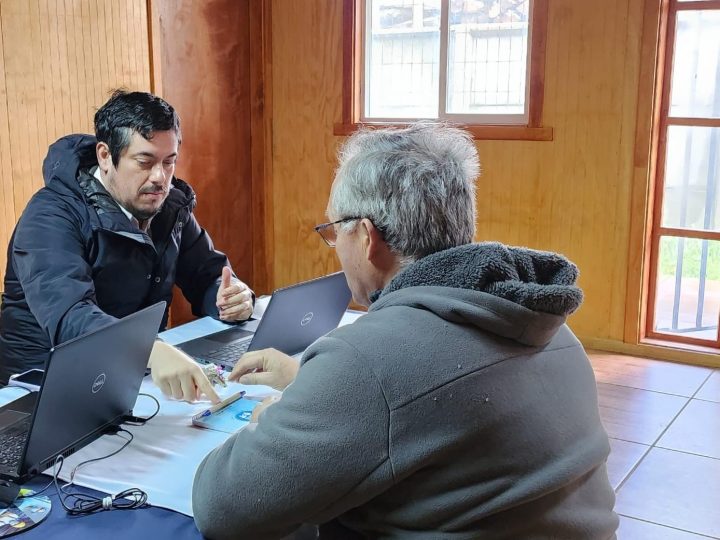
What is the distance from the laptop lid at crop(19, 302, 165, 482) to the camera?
132cm

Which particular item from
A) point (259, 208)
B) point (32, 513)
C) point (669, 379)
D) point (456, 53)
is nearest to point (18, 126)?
point (259, 208)

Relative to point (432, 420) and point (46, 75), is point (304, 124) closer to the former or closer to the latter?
point (46, 75)

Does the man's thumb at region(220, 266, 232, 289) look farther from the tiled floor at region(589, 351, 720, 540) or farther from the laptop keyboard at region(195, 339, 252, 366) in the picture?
the tiled floor at region(589, 351, 720, 540)

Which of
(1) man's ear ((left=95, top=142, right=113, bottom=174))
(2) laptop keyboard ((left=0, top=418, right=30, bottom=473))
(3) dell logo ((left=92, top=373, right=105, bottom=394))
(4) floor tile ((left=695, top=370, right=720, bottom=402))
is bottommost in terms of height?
(4) floor tile ((left=695, top=370, right=720, bottom=402))

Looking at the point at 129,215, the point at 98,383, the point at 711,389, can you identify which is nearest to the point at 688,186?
the point at 711,389

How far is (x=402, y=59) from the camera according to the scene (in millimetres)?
4848

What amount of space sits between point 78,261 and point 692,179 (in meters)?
3.29

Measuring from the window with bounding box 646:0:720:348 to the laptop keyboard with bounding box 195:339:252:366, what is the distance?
2848mm

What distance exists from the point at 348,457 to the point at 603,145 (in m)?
3.56

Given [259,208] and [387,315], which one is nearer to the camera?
[387,315]

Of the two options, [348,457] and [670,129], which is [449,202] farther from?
[670,129]

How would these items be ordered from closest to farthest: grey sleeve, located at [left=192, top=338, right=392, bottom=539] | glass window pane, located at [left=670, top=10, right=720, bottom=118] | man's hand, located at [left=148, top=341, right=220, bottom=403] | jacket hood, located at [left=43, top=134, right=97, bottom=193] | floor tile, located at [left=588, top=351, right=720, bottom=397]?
grey sleeve, located at [left=192, top=338, right=392, bottom=539]
man's hand, located at [left=148, top=341, right=220, bottom=403]
jacket hood, located at [left=43, top=134, right=97, bottom=193]
floor tile, located at [left=588, top=351, right=720, bottom=397]
glass window pane, located at [left=670, top=10, right=720, bottom=118]

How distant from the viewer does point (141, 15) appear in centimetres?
418

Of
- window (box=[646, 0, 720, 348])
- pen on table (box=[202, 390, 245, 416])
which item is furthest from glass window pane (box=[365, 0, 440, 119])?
pen on table (box=[202, 390, 245, 416])
